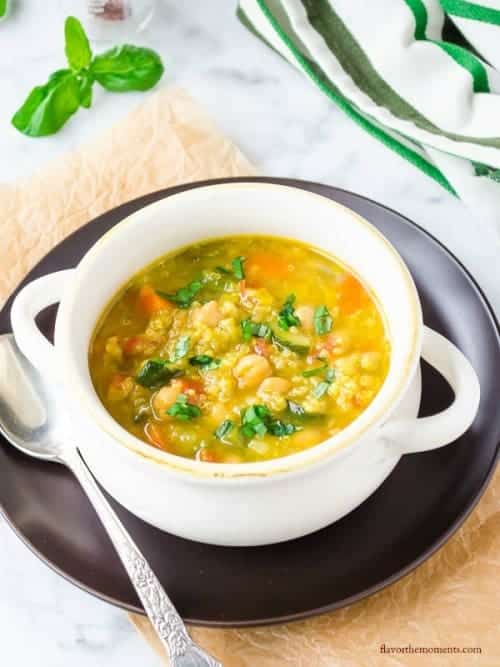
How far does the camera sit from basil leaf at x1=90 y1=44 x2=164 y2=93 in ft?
10.5

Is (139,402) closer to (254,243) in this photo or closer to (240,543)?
(240,543)

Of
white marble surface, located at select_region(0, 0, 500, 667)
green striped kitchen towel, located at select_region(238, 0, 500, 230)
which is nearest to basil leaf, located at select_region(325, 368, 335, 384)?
white marble surface, located at select_region(0, 0, 500, 667)

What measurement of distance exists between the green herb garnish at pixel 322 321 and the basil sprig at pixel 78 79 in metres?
1.33

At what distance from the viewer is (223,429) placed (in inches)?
79.8

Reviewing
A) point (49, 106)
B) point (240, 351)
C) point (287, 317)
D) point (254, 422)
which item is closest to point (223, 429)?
point (254, 422)

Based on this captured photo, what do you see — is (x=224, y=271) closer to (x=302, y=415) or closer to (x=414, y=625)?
(x=302, y=415)

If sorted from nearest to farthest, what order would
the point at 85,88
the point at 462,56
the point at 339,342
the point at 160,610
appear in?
the point at 160,610 < the point at 339,342 < the point at 462,56 < the point at 85,88

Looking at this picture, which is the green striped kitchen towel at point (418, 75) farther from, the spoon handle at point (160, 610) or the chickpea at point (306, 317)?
the spoon handle at point (160, 610)

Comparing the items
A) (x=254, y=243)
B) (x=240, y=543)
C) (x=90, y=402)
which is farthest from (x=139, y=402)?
(x=254, y=243)

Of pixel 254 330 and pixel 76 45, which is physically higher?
pixel 76 45

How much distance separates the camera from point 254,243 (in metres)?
2.35

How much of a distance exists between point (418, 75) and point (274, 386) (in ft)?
4.19

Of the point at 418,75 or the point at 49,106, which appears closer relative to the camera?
the point at 418,75

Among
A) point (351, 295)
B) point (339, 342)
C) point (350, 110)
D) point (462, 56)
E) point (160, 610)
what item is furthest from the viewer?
point (350, 110)
